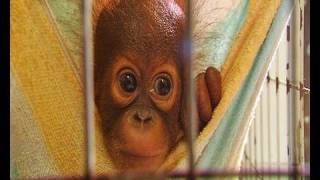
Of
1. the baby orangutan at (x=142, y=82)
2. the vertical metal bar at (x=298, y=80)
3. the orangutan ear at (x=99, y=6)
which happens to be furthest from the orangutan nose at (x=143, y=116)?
the vertical metal bar at (x=298, y=80)

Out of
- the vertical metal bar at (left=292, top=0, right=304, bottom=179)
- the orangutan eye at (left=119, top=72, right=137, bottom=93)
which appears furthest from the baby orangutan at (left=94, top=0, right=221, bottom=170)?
the vertical metal bar at (left=292, top=0, right=304, bottom=179)

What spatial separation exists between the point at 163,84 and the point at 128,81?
0.11 metres

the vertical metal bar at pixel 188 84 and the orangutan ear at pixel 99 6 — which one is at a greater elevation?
the orangutan ear at pixel 99 6

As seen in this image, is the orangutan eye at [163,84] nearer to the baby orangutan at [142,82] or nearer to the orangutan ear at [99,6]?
the baby orangutan at [142,82]

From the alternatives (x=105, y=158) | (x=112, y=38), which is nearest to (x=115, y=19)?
(x=112, y=38)

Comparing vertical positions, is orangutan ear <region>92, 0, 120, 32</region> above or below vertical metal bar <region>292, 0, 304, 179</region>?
above

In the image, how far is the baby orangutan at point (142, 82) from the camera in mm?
1763

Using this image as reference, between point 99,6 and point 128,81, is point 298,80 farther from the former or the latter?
point 99,6

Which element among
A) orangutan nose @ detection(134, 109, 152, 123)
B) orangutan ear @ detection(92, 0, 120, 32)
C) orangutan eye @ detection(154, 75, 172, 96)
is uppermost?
orangutan ear @ detection(92, 0, 120, 32)

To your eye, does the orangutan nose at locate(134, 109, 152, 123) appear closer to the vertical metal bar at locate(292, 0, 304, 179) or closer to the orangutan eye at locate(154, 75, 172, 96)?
the orangutan eye at locate(154, 75, 172, 96)

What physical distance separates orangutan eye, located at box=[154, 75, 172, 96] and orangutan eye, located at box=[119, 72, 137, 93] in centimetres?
7

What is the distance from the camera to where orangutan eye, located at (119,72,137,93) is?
1.77 meters

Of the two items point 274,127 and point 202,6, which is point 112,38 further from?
point 274,127
